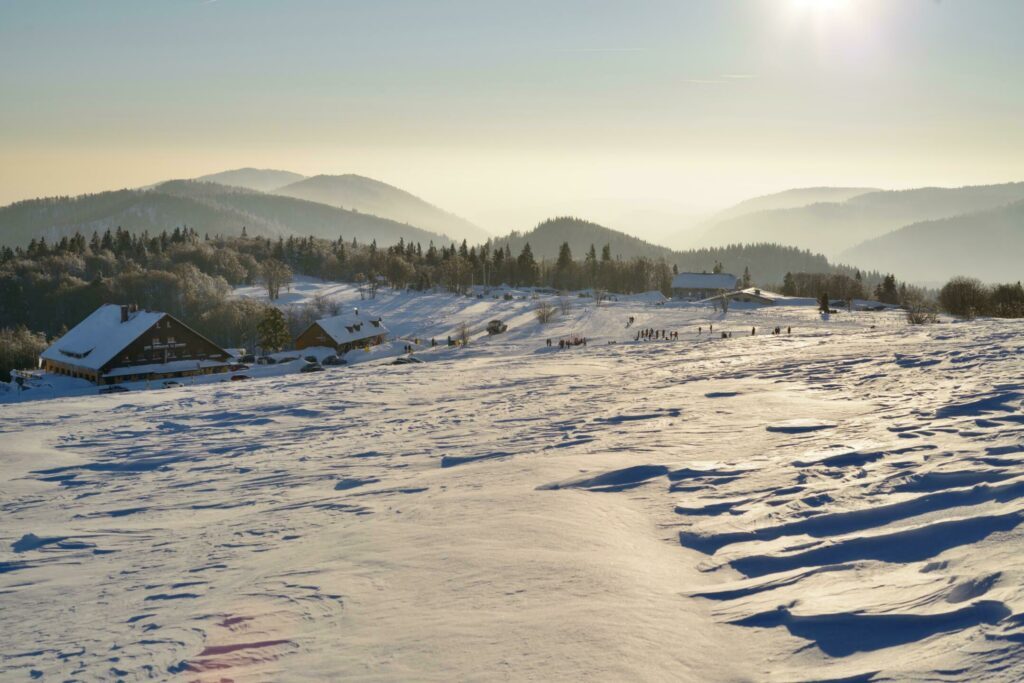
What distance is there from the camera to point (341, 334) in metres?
63.5

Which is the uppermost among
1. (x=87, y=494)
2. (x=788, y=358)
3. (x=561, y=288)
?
(x=561, y=288)

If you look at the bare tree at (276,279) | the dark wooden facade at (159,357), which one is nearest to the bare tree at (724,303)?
the dark wooden facade at (159,357)

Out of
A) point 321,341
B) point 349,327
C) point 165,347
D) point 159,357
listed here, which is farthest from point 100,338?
point 349,327

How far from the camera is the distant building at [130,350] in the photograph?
50406mm

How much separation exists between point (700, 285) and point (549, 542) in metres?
125

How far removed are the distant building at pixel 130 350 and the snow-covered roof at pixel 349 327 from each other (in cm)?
1068

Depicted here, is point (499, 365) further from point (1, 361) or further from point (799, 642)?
point (1, 361)

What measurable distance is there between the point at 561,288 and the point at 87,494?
409 feet

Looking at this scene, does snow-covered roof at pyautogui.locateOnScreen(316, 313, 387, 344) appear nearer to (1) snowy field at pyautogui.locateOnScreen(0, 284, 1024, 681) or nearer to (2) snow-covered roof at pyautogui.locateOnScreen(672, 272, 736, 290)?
(1) snowy field at pyautogui.locateOnScreen(0, 284, 1024, 681)

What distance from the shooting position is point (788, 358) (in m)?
23.9

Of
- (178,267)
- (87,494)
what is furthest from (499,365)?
(178,267)

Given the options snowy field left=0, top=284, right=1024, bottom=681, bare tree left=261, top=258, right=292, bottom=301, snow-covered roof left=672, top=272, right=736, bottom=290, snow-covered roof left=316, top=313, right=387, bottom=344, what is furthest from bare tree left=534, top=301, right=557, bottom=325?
snow-covered roof left=672, top=272, right=736, bottom=290

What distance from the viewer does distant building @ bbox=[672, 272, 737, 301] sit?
408 feet

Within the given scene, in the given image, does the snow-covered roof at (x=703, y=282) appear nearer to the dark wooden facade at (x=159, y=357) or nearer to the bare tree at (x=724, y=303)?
the bare tree at (x=724, y=303)
